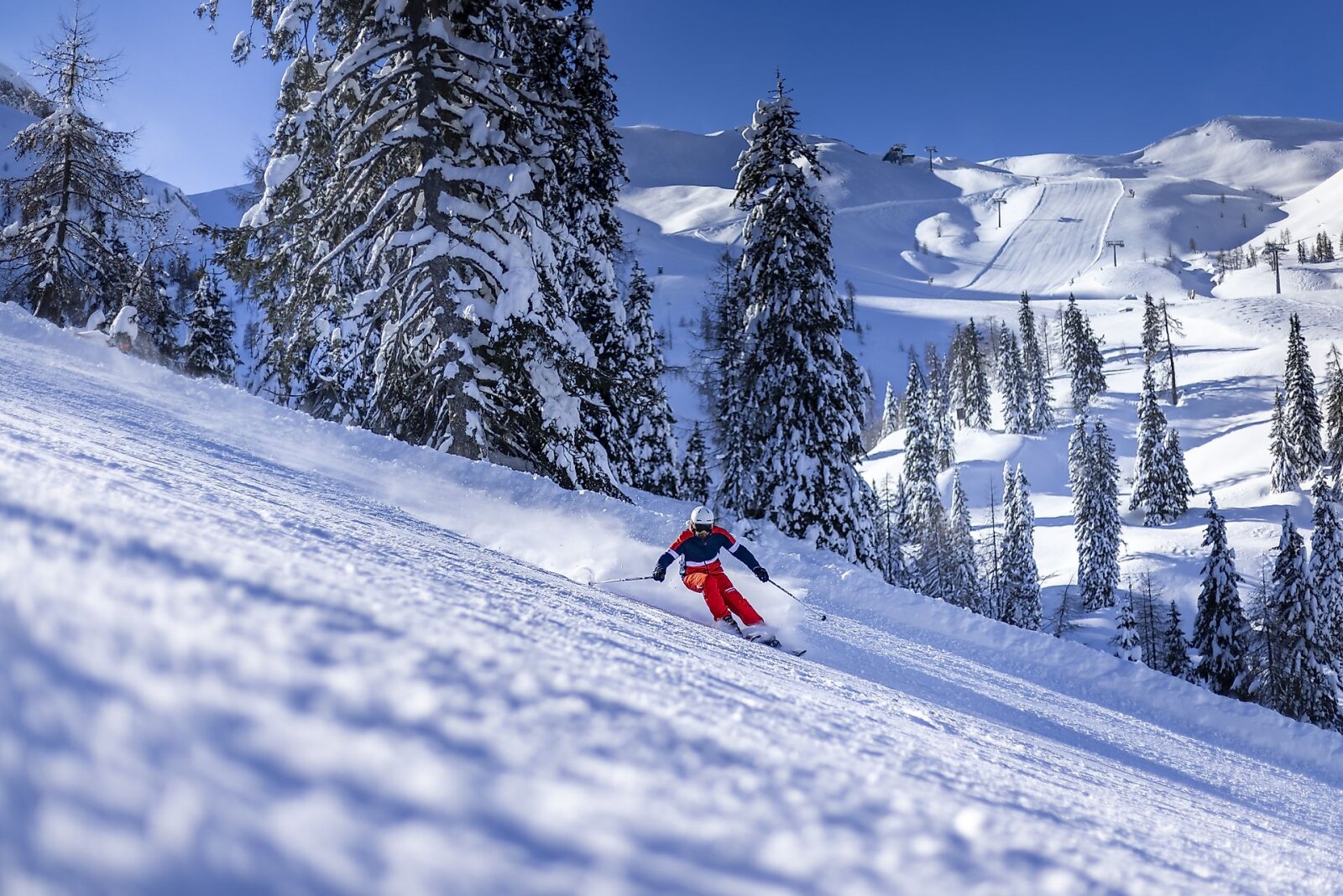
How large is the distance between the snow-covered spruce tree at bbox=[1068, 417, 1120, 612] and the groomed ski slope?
50.5m

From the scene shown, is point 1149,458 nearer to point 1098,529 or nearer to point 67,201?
point 1098,529

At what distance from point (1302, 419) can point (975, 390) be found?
29684 millimetres

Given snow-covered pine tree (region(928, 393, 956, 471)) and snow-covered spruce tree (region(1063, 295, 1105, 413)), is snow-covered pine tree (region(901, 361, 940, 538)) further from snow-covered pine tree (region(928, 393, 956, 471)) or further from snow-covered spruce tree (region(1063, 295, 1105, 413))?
snow-covered spruce tree (region(1063, 295, 1105, 413))

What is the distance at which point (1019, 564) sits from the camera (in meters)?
47.6

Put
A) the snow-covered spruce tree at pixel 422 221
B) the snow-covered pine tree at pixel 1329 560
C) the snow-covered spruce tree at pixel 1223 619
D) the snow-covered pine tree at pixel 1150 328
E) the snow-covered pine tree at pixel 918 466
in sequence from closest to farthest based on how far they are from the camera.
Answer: the snow-covered spruce tree at pixel 422 221 → the snow-covered pine tree at pixel 1329 560 → the snow-covered spruce tree at pixel 1223 619 → the snow-covered pine tree at pixel 918 466 → the snow-covered pine tree at pixel 1150 328

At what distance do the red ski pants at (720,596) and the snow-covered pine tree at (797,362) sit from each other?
1093 centimetres

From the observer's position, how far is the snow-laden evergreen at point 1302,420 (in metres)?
52.8

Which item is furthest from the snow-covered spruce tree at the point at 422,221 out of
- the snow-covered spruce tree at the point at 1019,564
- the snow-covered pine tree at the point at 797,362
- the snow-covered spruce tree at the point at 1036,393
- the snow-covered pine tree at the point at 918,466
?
the snow-covered spruce tree at the point at 1036,393

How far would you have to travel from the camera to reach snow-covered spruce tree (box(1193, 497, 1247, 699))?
1272 inches

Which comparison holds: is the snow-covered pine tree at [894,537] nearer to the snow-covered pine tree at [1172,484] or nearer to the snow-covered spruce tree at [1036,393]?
the snow-covered spruce tree at [1036,393]

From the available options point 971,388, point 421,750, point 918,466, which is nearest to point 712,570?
point 421,750

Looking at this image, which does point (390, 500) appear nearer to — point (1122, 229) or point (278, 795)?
point (278, 795)

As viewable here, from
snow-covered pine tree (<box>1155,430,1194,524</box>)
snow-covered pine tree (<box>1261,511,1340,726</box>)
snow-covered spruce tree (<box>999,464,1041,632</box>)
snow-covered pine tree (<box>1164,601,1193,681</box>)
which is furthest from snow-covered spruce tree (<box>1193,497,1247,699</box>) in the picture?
snow-covered pine tree (<box>1155,430,1194,524</box>)

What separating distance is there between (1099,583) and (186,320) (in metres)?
56.0
